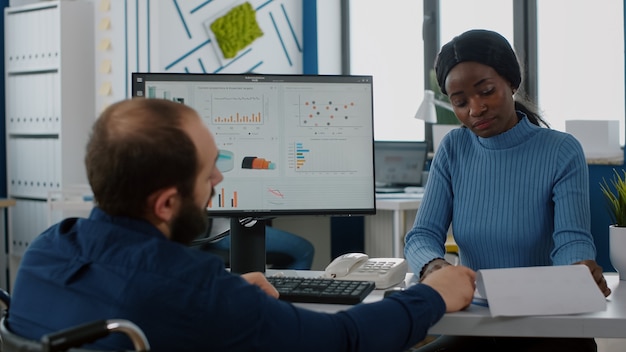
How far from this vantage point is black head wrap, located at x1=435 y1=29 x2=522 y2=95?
1783 mm

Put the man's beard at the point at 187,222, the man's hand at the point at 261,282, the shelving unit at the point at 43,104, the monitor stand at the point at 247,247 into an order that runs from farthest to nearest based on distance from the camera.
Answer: the shelving unit at the point at 43,104 < the monitor stand at the point at 247,247 < the man's hand at the point at 261,282 < the man's beard at the point at 187,222

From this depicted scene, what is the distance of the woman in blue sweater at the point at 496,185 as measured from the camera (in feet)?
5.72

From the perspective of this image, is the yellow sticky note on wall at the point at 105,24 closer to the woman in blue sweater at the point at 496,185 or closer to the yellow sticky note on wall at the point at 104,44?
the yellow sticky note on wall at the point at 104,44

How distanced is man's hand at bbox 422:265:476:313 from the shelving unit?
3895mm

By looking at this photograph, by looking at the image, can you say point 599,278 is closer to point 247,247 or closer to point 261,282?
point 261,282

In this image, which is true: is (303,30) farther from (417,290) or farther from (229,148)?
(417,290)

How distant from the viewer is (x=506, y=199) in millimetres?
1845

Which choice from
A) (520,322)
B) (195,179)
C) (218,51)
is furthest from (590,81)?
(195,179)

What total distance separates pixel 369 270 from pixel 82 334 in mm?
888

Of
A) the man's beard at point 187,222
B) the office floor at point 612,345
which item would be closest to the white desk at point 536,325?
the man's beard at point 187,222

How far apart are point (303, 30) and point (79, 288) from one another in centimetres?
550

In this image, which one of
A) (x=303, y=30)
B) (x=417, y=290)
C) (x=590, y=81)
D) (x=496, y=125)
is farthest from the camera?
(x=303, y=30)

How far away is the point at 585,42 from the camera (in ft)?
17.1

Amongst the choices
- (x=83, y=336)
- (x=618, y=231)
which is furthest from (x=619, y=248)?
(x=83, y=336)
